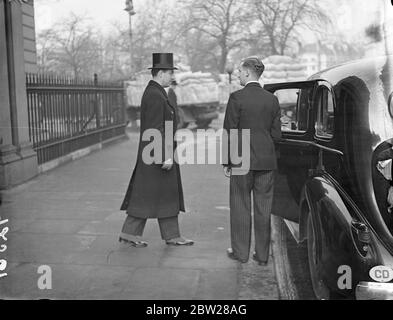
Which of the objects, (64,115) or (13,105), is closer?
(13,105)

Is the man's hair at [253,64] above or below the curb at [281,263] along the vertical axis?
above

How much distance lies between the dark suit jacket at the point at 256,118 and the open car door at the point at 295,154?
0.32 m

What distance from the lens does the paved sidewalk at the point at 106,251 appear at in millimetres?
3619

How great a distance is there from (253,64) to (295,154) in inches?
34.1

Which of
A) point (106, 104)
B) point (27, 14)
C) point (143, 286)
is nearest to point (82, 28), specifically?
point (143, 286)

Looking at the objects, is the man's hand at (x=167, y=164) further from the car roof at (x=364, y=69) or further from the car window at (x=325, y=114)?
the car roof at (x=364, y=69)

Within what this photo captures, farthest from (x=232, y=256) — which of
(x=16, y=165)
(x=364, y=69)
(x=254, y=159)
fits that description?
(x=16, y=165)

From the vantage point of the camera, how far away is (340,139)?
11.6 ft

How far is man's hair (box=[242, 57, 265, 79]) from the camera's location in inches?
161

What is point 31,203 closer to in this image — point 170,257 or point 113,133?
point 170,257

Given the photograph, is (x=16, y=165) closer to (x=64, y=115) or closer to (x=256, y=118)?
(x=64, y=115)

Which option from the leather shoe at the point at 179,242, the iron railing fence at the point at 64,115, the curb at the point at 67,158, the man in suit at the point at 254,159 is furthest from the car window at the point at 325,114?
the iron railing fence at the point at 64,115

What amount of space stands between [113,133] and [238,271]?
680 centimetres

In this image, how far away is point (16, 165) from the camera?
22.9 feet
